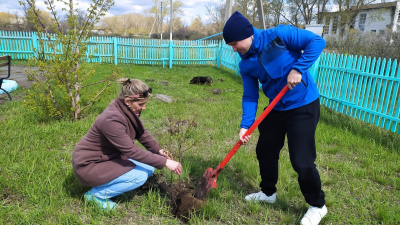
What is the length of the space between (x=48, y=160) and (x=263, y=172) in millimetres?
2425

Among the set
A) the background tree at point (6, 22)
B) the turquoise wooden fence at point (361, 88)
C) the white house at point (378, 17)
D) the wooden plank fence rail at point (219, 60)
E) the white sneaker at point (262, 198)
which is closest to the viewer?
the white sneaker at point (262, 198)

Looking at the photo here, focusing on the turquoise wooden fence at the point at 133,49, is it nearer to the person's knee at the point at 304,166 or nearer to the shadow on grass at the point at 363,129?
the shadow on grass at the point at 363,129

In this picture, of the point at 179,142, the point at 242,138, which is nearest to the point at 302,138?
the point at 242,138

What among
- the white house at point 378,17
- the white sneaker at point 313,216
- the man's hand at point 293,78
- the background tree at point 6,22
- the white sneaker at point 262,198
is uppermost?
the white house at point 378,17

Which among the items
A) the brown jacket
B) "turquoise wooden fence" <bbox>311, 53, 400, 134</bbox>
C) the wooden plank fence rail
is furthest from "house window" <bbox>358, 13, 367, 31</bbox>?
the brown jacket

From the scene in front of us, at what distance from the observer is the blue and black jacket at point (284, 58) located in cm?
200

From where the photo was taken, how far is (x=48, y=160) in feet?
10.5

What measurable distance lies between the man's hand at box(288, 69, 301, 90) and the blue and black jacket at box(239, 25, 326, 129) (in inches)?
1.3

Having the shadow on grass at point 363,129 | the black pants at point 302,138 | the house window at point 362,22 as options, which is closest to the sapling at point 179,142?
the black pants at point 302,138

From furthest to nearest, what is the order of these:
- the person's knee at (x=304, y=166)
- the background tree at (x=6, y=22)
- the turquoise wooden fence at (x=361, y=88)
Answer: the background tree at (x=6, y=22), the turquoise wooden fence at (x=361, y=88), the person's knee at (x=304, y=166)

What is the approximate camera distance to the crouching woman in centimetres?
216

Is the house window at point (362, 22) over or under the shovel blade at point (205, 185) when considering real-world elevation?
over

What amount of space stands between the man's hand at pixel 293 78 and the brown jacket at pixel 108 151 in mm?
1137

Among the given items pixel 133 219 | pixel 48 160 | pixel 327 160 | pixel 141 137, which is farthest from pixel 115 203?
pixel 327 160
